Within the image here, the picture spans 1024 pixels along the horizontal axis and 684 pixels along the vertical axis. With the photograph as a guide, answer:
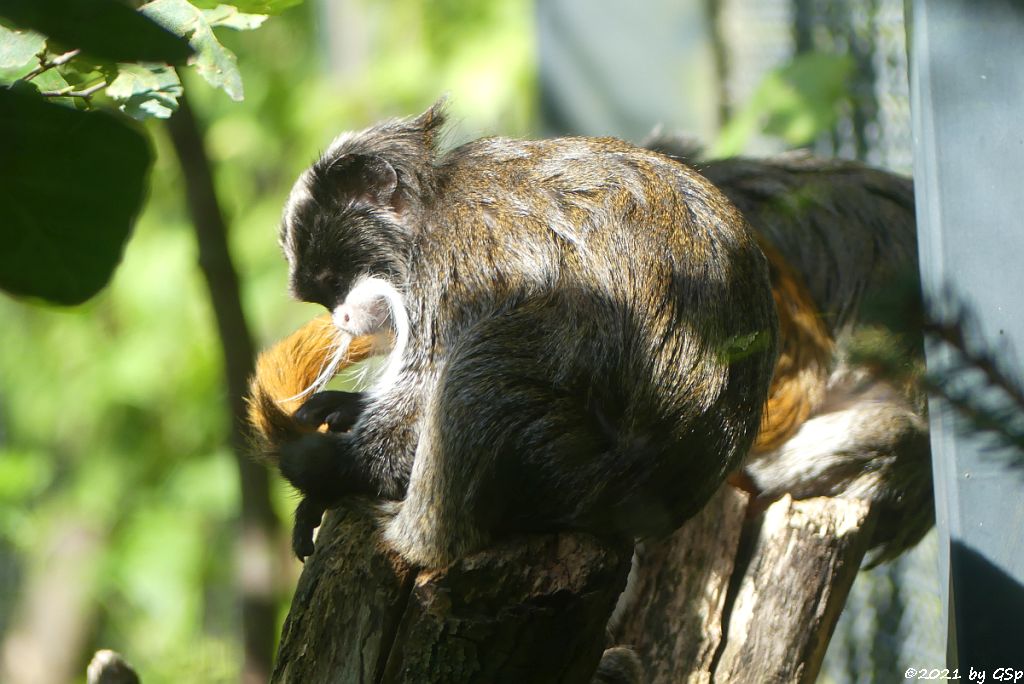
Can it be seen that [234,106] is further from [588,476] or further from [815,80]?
[588,476]

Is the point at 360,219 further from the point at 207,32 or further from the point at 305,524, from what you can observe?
the point at 207,32

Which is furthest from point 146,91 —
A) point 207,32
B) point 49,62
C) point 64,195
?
point 64,195

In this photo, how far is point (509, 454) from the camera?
1.96 metres

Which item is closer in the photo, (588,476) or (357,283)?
(588,476)

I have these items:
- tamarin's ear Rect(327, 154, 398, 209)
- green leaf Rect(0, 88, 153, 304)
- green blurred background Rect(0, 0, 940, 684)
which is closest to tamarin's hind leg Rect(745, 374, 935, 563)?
tamarin's ear Rect(327, 154, 398, 209)

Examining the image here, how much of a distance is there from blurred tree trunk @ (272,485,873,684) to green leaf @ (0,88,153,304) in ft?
3.93

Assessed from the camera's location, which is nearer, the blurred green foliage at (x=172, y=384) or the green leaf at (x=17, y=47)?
the green leaf at (x=17, y=47)

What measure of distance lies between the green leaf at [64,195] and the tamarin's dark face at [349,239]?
6.02ft

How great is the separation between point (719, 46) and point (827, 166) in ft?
3.14

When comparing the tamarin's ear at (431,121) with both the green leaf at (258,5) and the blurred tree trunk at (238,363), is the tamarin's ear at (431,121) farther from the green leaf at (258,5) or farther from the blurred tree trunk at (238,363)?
the green leaf at (258,5)

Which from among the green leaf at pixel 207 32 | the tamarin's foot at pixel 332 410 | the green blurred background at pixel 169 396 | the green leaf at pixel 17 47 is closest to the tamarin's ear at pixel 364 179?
the tamarin's foot at pixel 332 410

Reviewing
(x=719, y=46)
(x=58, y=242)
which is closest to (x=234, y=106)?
(x=719, y=46)

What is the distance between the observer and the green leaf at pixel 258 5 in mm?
1355

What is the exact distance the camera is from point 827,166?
11.5 ft
